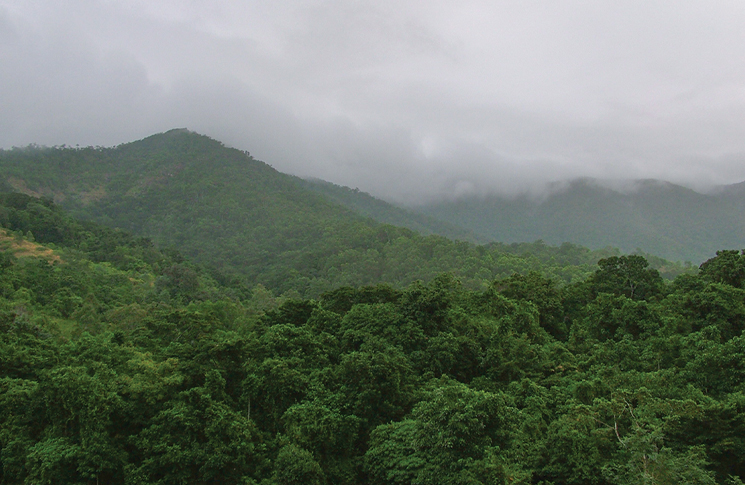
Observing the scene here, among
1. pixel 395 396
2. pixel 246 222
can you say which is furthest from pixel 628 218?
pixel 395 396

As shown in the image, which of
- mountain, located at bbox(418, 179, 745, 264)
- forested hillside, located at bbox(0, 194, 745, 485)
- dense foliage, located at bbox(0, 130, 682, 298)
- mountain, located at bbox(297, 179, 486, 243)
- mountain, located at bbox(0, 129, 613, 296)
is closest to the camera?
forested hillside, located at bbox(0, 194, 745, 485)

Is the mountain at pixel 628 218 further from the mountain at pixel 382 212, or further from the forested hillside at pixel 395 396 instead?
the forested hillside at pixel 395 396

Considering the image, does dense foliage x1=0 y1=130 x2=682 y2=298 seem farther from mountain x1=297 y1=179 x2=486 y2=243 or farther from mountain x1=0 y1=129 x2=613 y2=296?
mountain x1=297 y1=179 x2=486 y2=243

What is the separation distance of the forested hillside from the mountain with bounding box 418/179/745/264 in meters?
109

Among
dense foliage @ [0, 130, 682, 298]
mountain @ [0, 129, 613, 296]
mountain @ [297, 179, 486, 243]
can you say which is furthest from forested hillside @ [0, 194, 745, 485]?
mountain @ [297, 179, 486, 243]

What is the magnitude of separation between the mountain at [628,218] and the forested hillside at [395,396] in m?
109

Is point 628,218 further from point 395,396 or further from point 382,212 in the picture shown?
point 395,396

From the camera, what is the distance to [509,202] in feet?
544

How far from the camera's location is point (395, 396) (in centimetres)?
1507

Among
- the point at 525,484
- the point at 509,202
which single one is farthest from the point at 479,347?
the point at 509,202

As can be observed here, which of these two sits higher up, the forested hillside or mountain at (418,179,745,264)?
mountain at (418,179,745,264)

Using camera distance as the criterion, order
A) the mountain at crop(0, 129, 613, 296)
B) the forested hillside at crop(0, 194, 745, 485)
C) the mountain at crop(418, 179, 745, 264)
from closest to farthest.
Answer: the forested hillside at crop(0, 194, 745, 485) < the mountain at crop(0, 129, 613, 296) < the mountain at crop(418, 179, 745, 264)

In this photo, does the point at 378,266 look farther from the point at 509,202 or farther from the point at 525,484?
the point at 509,202

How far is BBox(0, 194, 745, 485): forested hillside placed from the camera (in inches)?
452
